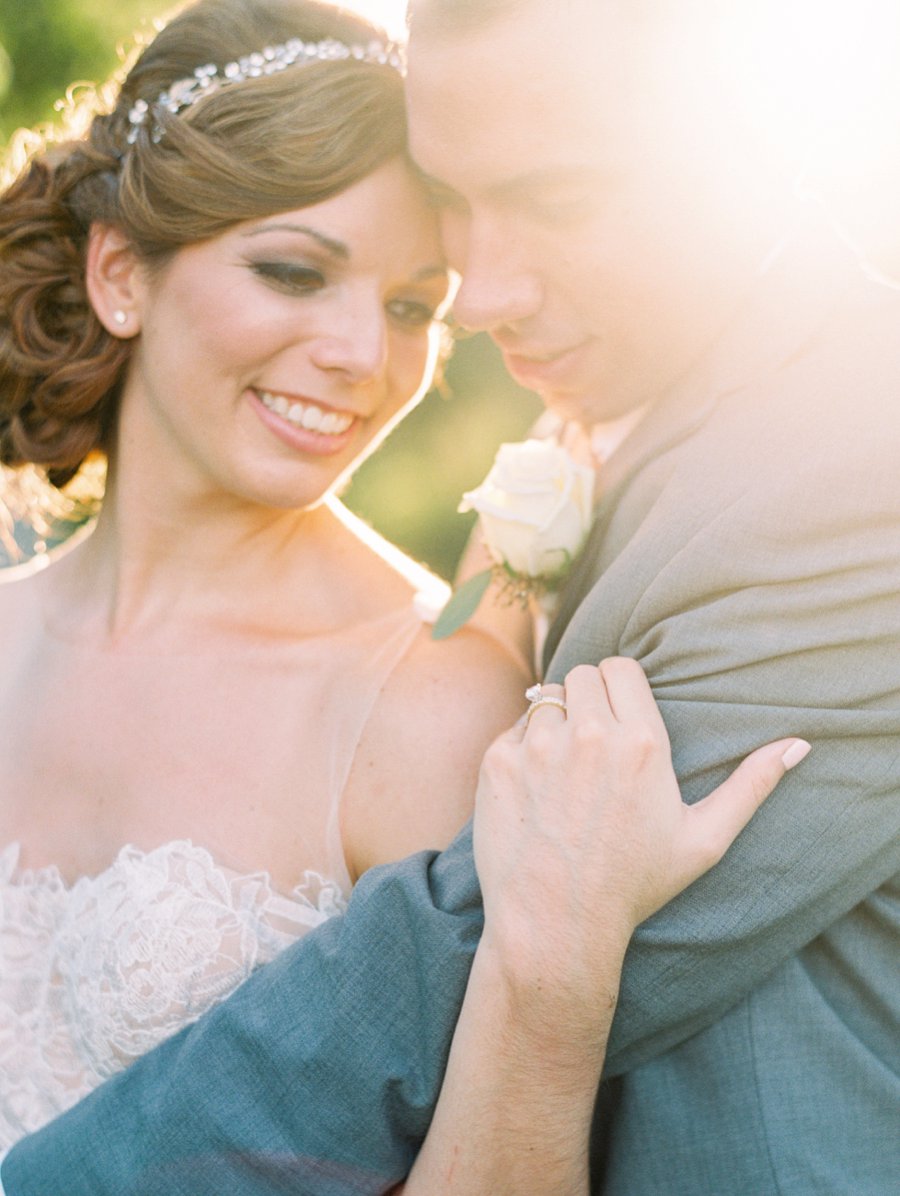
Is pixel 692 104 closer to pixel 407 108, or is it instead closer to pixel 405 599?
pixel 407 108

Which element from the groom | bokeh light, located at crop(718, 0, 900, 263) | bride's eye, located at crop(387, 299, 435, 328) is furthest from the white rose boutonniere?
bokeh light, located at crop(718, 0, 900, 263)

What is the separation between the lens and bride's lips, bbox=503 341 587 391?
246 cm

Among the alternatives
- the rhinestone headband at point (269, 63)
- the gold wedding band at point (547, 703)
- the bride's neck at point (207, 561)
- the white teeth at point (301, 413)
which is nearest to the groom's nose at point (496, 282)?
the white teeth at point (301, 413)

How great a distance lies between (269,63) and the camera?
2.72m

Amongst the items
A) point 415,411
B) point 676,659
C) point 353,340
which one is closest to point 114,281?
point 353,340

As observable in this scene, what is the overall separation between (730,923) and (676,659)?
399 mm

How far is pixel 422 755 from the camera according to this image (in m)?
2.55

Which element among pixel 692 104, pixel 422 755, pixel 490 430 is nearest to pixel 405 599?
pixel 422 755

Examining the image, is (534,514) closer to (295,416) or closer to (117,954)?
(295,416)

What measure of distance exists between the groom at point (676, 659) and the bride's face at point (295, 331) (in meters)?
0.33

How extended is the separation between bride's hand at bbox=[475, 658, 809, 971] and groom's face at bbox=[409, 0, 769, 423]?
720 millimetres

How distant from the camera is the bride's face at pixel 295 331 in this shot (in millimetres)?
2693

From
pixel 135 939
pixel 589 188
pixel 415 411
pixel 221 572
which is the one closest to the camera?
pixel 589 188

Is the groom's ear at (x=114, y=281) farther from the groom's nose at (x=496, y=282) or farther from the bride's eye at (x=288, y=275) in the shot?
the groom's nose at (x=496, y=282)
